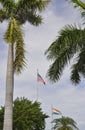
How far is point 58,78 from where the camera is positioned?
21625mm

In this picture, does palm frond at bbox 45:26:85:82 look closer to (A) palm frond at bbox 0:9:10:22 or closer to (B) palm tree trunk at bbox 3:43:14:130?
(B) palm tree trunk at bbox 3:43:14:130

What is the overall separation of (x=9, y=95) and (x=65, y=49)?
4.55 m

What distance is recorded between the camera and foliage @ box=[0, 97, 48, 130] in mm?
53781

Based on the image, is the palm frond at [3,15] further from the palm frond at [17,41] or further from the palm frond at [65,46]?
the palm frond at [65,46]

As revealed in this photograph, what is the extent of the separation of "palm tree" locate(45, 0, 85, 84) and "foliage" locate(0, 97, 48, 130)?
107ft

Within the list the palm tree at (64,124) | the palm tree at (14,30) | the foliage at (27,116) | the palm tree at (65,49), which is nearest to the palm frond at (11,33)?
the palm tree at (14,30)

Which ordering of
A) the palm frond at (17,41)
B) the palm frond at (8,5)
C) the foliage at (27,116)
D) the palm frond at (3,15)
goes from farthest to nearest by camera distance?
the foliage at (27,116) → the palm frond at (3,15) → the palm frond at (8,5) → the palm frond at (17,41)

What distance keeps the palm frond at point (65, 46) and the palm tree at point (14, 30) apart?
142 inches

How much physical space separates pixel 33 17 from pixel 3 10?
96.4 inches

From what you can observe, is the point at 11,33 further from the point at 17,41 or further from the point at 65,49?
the point at 65,49

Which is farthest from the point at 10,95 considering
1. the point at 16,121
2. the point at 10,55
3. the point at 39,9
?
the point at 16,121

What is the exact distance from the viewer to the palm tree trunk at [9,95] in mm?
22219

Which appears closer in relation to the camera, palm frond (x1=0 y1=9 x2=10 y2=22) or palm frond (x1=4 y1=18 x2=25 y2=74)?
palm frond (x1=4 y1=18 x2=25 y2=74)

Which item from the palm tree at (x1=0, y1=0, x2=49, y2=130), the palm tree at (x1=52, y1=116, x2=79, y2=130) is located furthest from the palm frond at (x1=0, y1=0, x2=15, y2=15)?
the palm tree at (x1=52, y1=116, x2=79, y2=130)
